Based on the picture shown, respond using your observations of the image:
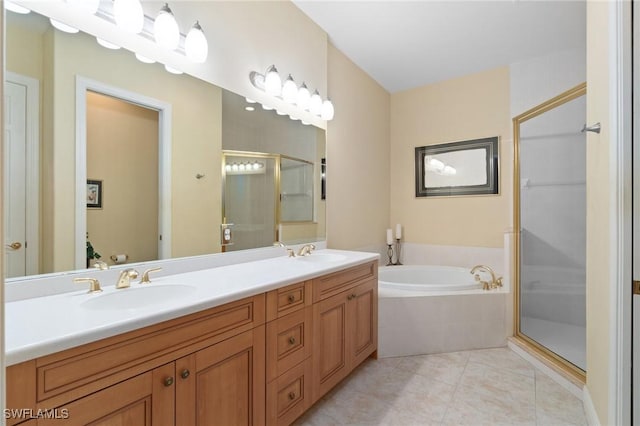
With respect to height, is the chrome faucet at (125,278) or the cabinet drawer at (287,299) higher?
the chrome faucet at (125,278)

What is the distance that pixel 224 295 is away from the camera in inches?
42.5

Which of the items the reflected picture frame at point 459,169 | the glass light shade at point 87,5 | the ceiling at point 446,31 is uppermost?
the ceiling at point 446,31

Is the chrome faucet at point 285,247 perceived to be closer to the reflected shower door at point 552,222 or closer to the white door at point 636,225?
the white door at point 636,225

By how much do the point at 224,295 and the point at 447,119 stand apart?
123 inches

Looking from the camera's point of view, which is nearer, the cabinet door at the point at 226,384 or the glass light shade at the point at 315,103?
the cabinet door at the point at 226,384

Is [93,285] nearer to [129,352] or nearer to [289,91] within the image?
[129,352]

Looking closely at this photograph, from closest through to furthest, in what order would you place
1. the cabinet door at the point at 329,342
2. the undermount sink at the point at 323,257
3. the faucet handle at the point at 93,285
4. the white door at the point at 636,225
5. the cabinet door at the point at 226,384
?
the cabinet door at the point at 226,384 < the faucet handle at the point at 93,285 < the white door at the point at 636,225 < the cabinet door at the point at 329,342 < the undermount sink at the point at 323,257

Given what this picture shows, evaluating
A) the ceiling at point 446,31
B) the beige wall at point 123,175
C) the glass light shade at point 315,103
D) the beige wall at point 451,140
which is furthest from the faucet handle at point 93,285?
the beige wall at point 451,140

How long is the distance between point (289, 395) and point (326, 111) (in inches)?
78.1

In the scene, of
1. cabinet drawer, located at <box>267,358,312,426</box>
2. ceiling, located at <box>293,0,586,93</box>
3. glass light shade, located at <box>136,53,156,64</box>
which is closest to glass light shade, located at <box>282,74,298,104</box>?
ceiling, located at <box>293,0,586,93</box>

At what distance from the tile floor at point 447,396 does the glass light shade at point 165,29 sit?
1.97 m

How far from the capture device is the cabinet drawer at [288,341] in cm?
131

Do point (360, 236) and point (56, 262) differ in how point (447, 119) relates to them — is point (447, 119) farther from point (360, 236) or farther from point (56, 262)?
point (56, 262)

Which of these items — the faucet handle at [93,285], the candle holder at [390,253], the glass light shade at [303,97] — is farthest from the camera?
the candle holder at [390,253]
